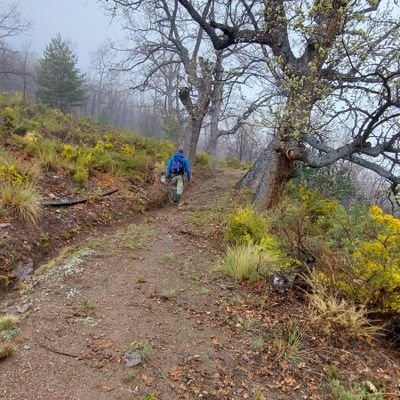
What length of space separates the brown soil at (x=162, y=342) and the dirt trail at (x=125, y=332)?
1 cm

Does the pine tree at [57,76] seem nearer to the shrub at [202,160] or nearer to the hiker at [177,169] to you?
the shrub at [202,160]

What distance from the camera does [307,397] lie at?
8.98ft

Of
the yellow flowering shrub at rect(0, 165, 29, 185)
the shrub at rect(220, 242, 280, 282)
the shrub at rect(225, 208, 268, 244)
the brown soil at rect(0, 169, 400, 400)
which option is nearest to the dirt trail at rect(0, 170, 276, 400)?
the brown soil at rect(0, 169, 400, 400)

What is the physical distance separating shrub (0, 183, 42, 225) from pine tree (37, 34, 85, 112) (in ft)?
78.3

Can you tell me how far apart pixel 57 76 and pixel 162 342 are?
29.0 metres

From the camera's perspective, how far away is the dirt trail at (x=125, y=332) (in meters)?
2.65

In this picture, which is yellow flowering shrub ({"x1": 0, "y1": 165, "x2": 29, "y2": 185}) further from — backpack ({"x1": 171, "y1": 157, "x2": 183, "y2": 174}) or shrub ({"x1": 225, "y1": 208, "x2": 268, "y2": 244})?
shrub ({"x1": 225, "y1": 208, "x2": 268, "y2": 244})

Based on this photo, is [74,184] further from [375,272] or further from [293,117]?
[375,272]

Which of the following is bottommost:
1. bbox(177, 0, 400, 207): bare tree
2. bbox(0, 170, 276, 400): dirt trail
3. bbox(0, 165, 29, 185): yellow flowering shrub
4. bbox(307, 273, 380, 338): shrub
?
bbox(0, 170, 276, 400): dirt trail

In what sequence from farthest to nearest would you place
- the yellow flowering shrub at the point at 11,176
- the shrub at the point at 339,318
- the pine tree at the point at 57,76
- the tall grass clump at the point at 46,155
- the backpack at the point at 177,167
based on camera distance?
1. the pine tree at the point at 57,76
2. the backpack at the point at 177,167
3. the tall grass clump at the point at 46,155
4. the yellow flowering shrub at the point at 11,176
5. the shrub at the point at 339,318

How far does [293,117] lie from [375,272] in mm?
3517

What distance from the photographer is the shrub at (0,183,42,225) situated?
5.56 meters

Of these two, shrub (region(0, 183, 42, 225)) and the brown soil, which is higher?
shrub (region(0, 183, 42, 225))

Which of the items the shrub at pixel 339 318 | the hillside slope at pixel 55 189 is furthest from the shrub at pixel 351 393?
the hillside slope at pixel 55 189
